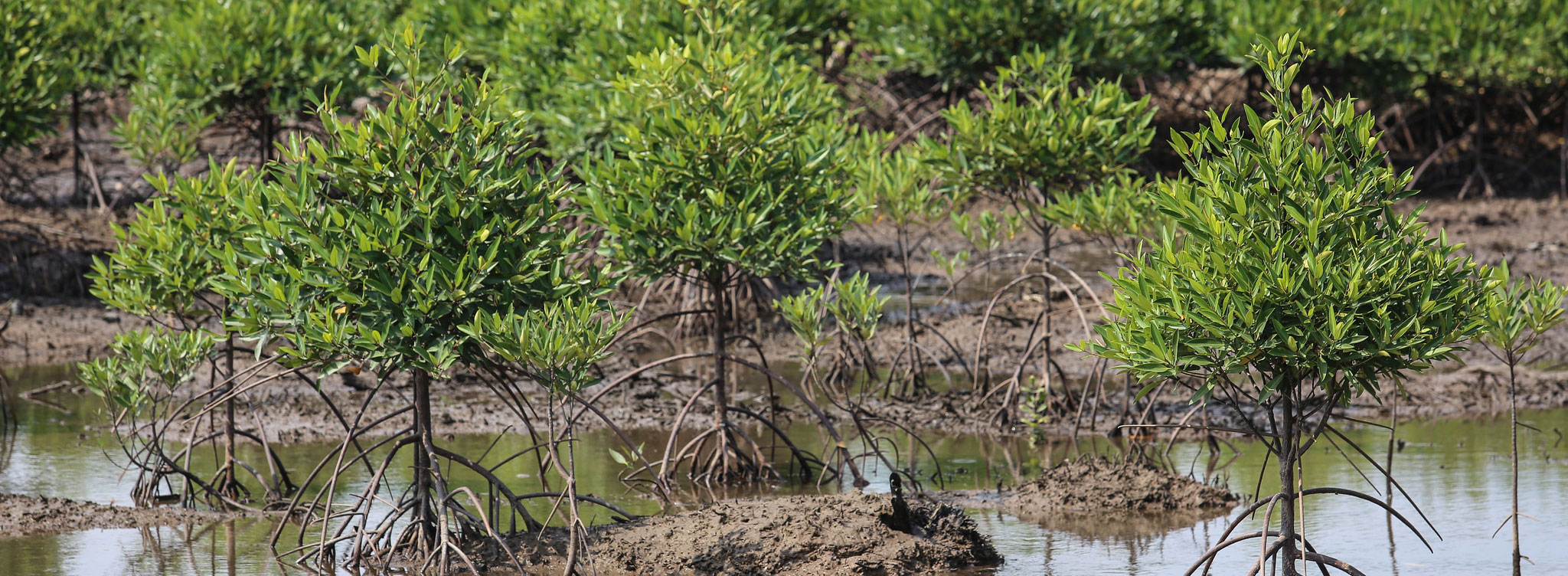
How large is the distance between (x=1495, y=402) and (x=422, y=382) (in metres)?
8.97

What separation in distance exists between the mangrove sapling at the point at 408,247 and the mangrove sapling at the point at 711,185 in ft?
4.42

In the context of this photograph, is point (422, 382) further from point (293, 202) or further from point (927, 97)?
point (927, 97)

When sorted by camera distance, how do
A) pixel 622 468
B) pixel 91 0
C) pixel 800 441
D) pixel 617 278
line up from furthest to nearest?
pixel 91 0, pixel 800 441, pixel 622 468, pixel 617 278

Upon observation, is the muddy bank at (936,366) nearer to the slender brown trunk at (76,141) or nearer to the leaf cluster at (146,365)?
the leaf cluster at (146,365)

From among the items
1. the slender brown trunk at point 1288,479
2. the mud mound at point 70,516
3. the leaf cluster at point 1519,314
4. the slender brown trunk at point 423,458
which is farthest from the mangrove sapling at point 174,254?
the leaf cluster at point 1519,314

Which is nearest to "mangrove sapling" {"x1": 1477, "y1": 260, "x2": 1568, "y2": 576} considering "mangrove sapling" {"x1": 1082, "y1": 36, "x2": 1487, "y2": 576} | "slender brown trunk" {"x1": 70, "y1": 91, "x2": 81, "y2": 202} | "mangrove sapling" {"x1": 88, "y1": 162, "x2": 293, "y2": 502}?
"mangrove sapling" {"x1": 1082, "y1": 36, "x2": 1487, "y2": 576}

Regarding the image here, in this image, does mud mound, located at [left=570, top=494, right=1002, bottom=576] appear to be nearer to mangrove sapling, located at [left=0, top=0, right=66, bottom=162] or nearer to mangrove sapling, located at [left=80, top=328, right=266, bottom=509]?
mangrove sapling, located at [left=80, top=328, right=266, bottom=509]

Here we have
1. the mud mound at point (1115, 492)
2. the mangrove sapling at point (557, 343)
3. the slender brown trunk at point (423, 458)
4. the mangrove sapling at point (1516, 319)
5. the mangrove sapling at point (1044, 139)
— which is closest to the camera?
the mangrove sapling at point (557, 343)

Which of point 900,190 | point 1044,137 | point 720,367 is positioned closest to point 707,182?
point 720,367

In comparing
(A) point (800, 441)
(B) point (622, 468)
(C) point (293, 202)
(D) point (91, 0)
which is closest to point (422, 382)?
(C) point (293, 202)

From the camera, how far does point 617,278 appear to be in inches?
328

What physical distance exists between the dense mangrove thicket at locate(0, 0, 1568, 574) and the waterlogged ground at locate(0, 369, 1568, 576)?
22 centimetres

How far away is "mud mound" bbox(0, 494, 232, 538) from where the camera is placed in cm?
888

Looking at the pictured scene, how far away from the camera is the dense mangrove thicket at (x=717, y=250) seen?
6281 millimetres
